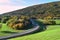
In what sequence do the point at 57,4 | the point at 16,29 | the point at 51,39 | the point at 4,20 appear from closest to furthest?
the point at 51,39 → the point at 16,29 → the point at 4,20 → the point at 57,4

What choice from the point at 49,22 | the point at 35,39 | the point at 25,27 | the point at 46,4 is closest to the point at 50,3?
the point at 46,4

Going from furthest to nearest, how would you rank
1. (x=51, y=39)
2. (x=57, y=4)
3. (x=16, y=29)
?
(x=57, y=4)
(x=16, y=29)
(x=51, y=39)

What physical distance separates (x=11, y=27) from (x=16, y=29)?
1810mm

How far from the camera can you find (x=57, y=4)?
13400 centimetres

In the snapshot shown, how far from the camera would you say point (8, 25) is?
56344 mm

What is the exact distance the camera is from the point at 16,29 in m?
53.3

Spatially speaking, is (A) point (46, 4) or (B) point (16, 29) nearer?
(B) point (16, 29)

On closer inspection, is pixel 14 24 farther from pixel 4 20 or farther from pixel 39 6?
pixel 39 6

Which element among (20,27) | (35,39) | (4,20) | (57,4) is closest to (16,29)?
(20,27)

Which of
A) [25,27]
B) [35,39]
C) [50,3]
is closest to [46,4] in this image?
[50,3]

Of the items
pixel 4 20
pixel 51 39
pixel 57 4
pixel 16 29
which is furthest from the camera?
pixel 57 4

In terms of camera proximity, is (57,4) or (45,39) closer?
(45,39)

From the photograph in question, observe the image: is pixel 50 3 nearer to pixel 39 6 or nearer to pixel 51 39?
pixel 39 6

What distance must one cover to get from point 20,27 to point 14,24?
223 centimetres
